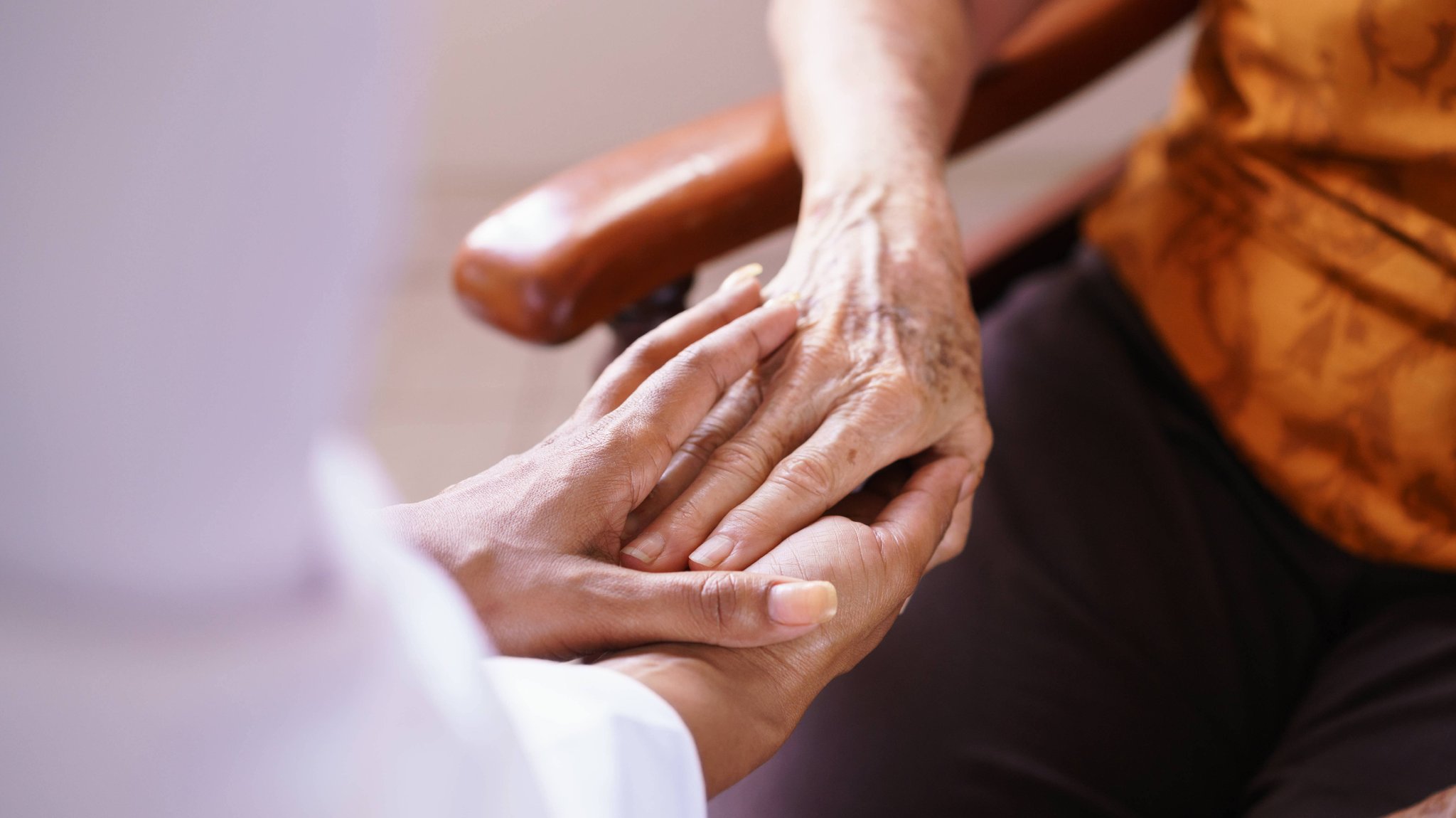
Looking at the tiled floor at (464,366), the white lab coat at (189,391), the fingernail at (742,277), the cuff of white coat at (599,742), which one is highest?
the white lab coat at (189,391)

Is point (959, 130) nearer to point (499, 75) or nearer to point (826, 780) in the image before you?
point (826, 780)

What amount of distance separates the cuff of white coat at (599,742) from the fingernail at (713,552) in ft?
0.39

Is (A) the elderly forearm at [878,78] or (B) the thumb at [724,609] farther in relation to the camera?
(A) the elderly forearm at [878,78]

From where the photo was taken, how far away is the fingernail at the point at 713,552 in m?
0.56

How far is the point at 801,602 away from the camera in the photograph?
0.51 m

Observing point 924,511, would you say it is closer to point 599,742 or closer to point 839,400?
point 839,400

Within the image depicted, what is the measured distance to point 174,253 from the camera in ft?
0.63

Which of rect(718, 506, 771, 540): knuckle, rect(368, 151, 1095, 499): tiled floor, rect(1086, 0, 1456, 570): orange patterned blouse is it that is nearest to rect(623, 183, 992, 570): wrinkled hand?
rect(718, 506, 771, 540): knuckle

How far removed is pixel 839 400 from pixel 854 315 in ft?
0.25

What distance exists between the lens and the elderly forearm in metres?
0.78

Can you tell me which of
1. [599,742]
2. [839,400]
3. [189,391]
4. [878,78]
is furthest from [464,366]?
[189,391]

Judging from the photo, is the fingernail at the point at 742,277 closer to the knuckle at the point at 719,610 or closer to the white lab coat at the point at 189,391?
the knuckle at the point at 719,610

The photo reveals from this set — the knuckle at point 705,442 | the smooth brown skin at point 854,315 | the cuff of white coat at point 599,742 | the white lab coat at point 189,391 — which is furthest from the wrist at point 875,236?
the white lab coat at point 189,391

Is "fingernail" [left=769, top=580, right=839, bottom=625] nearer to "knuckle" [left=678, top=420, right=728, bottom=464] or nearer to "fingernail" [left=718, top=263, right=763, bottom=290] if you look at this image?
"knuckle" [left=678, top=420, right=728, bottom=464]
